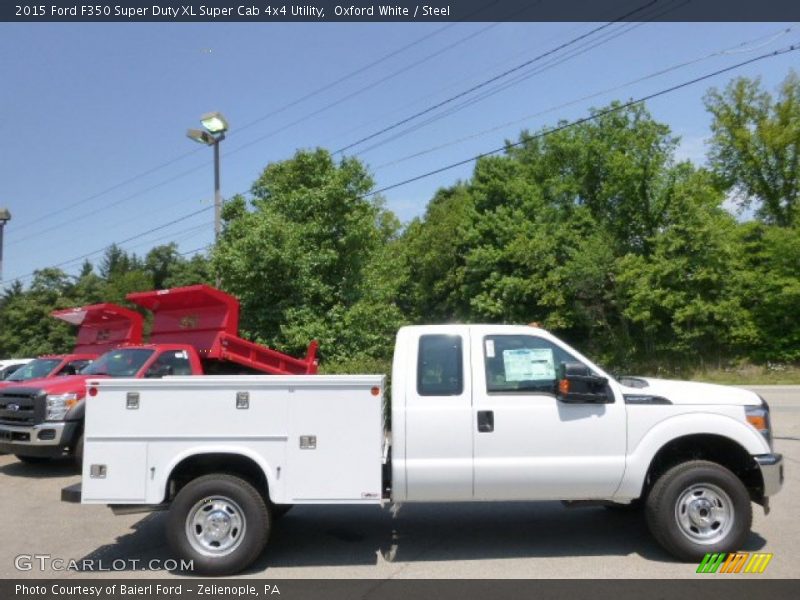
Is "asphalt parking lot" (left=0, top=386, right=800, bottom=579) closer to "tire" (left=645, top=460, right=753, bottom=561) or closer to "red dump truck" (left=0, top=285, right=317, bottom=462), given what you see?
"tire" (left=645, top=460, right=753, bottom=561)

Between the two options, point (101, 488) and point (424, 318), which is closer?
point (101, 488)

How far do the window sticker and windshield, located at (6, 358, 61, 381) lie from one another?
10792 millimetres

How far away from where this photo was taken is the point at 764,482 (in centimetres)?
608

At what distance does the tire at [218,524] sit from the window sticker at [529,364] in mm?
2430

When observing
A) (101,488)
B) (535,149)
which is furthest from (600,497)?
(535,149)

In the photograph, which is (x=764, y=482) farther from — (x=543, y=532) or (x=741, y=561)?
(x=543, y=532)

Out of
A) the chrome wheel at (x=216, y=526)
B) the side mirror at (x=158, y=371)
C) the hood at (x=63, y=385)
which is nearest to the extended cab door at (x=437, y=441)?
the chrome wheel at (x=216, y=526)

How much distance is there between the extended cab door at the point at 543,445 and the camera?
6.04 metres

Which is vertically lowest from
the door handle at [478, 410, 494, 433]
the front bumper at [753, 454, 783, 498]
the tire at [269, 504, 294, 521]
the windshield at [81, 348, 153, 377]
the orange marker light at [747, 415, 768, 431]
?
the tire at [269, 504, 294, 521]

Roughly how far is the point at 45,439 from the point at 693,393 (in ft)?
29.8

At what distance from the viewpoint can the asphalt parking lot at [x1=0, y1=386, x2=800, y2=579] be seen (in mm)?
6027

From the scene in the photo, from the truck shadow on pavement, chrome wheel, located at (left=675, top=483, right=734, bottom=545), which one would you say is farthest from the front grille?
chrome wheel, located at (left=675, top=483, right=734, bottom=545)

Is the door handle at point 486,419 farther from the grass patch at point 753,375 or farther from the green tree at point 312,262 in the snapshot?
the grass patch at point 753,375
